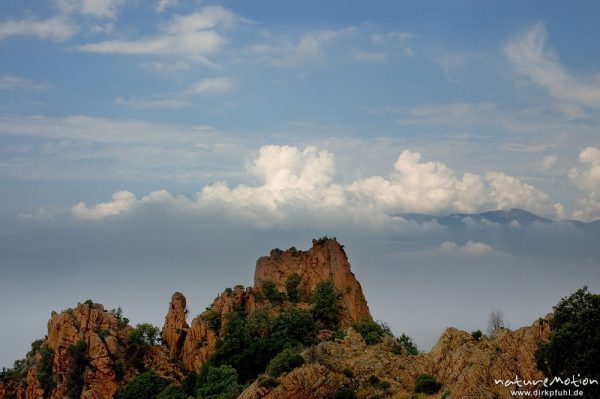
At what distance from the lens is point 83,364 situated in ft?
326

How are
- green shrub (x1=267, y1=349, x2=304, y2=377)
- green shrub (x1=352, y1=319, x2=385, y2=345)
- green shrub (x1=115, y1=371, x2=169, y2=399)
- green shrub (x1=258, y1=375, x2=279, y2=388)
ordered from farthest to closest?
green shrub (x1=115, y1=371, x2=169, y2=399) → green shrub (x1=352, y1=319, x2=385, y2=345) → green shrub (x1=267, y1=349, x2=304, y2=377) → green shrub (x1=258, y1=375, x2=279, y2=388)

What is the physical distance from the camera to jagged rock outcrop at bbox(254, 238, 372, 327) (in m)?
110

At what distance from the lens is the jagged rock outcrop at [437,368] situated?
2381 inches

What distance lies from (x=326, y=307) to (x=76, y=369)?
37537 millimetres

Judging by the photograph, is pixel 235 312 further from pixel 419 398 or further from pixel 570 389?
pixel 570 389

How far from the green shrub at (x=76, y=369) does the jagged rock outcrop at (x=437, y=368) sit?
39.2 meters

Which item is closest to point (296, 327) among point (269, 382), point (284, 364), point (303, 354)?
point (303, 354)

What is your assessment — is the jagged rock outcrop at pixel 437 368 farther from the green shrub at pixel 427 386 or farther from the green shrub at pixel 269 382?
the green shrub at pixel 427 386

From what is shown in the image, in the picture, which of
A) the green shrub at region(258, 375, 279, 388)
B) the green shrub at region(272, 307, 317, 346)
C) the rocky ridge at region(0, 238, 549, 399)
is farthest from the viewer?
the green shrub at region(272, 307, 317, 346)

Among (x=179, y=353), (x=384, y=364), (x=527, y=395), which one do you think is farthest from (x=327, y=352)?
(x=179, y=353)

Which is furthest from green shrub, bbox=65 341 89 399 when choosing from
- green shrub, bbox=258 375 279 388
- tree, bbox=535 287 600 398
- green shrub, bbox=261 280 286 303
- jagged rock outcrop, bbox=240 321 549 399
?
tree, bbox=535 287 600 398

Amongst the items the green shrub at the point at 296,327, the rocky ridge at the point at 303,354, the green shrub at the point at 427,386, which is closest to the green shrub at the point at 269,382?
the rocky ridge at the point at 303,354

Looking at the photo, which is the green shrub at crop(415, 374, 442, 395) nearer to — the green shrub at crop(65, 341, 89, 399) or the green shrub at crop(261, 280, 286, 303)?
the green shrub at crop(261, 280, 286, 303)

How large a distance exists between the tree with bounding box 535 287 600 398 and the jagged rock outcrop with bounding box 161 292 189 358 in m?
62.9
